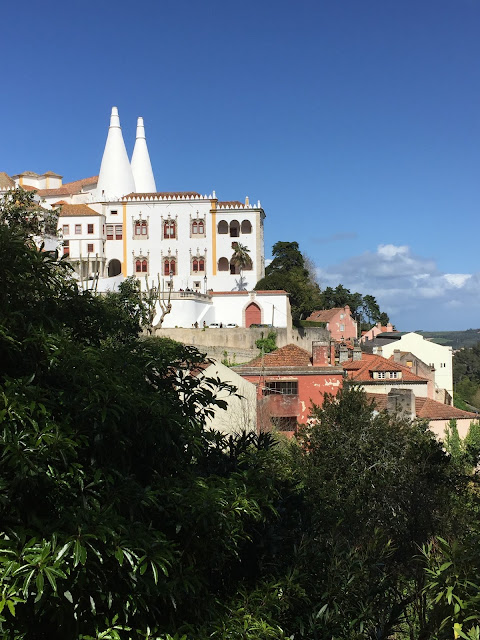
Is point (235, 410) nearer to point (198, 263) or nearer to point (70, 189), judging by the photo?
point (198, 263)

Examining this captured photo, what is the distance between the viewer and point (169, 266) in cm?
5953

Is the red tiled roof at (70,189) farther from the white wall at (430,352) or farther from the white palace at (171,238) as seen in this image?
the white wall at (430,352)

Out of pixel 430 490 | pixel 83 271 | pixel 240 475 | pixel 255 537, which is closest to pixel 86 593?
pixel 240 475

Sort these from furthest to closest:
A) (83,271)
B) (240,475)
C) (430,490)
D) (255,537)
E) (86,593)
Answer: (83,271)
(430,490)
(255,537)
(240,475)
(86,593)

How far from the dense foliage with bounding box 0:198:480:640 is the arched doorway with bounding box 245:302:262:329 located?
4221 centimetres

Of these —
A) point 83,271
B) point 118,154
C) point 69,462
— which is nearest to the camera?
point 69,462

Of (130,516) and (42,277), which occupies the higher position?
(42,277)

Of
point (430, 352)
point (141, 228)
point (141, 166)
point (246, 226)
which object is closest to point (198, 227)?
point (246, 226)

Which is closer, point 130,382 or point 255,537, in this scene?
point 130,382

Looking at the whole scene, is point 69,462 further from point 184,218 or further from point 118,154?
point 118,154

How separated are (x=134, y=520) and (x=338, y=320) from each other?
6674 centimetres

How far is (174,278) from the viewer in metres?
59.2

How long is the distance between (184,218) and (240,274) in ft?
22.5

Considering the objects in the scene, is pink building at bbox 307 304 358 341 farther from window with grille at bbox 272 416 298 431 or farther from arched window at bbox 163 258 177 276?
window with grille at bbox 272 416 298 431
